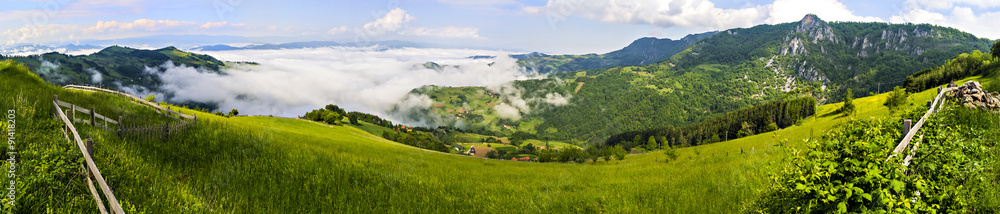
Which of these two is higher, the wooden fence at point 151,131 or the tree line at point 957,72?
the tree line at point 957,72

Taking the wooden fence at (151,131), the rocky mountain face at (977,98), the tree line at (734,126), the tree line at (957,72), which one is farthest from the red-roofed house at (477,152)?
the tree line at (957,72)

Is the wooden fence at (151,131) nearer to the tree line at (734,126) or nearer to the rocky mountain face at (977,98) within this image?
the rocky mountain face at (977,98)

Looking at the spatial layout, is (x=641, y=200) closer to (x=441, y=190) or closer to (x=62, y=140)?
(x=441, y=190)

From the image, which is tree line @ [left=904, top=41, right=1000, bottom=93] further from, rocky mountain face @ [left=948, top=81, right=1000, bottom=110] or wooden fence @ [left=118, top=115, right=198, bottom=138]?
wooden fence @ [left=118, top=115, right=198, bottom=138]

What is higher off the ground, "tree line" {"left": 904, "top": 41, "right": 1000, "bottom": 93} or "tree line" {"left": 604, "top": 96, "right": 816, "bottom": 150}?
"tree line" {"left": 904, "top": 41, "right": 1000, "bottom": 93}

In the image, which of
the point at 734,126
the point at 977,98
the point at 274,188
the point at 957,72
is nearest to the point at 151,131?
the point at 274,188

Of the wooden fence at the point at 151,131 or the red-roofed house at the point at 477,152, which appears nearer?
the wooden fence at the point at 151,131

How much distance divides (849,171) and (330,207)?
7601 millimetres

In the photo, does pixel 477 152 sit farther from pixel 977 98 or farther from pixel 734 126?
pixel 977 98

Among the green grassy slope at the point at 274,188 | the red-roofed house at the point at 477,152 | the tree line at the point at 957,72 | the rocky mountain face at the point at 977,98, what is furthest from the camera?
the red-roofed house at the point at 477,152

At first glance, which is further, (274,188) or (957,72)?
(957,72)

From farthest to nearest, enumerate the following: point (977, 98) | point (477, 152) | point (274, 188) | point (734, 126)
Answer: point (734, 126) < point (477, 152) < point (977, 98) < point (274, 188)

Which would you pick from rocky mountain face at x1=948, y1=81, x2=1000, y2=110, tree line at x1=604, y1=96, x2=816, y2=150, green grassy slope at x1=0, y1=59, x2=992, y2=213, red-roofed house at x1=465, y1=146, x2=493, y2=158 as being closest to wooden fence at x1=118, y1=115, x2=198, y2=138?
green grassy slope at x1=0, y1=59, x2=992, y2=213

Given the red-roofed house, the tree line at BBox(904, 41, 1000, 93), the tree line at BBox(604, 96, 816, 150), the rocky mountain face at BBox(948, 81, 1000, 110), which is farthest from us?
the tree line at BBox(604, 96, 816, 150)
